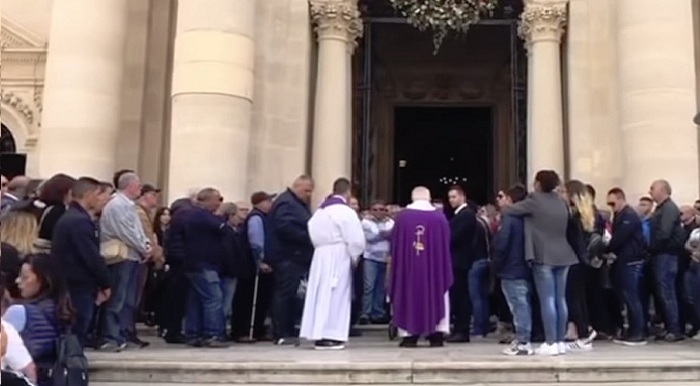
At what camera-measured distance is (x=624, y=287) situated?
10.1m

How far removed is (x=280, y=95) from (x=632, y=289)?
22.7 feet

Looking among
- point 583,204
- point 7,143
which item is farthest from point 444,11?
point 7,143

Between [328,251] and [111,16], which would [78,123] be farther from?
[328,251]

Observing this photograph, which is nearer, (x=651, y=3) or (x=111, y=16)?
(x=651, y=3)

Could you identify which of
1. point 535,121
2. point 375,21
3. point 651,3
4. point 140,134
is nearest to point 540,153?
point 535,121

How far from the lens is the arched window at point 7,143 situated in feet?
53.0

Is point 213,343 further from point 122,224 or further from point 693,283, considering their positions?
point 693,283

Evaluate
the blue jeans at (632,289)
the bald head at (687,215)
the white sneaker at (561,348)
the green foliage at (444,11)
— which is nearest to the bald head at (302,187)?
the white sneaker at (561,348)

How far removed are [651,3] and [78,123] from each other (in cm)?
917

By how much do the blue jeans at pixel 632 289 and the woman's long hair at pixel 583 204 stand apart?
2.80ft

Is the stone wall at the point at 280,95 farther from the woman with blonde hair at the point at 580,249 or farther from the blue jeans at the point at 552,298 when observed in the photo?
the blue jeans at the point at 552,298

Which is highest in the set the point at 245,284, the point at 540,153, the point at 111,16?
the point at 111,16

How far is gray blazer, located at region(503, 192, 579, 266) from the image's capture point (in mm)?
8711

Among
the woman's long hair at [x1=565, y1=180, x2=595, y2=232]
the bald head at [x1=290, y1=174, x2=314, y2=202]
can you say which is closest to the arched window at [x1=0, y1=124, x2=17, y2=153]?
the bald head at [x1=290, y1=174, x2=314, y2=202]
